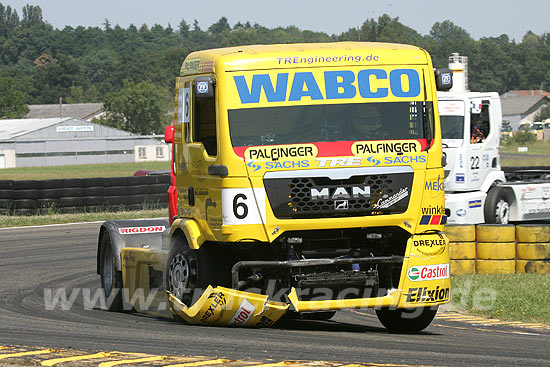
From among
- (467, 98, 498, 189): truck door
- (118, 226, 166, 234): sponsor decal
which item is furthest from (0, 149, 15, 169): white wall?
(118, 226, 166, 234): sponsor decal

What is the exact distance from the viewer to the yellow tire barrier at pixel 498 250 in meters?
14.4

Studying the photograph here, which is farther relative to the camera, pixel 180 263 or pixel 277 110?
pixel 180 263

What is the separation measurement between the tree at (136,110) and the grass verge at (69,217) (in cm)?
9883

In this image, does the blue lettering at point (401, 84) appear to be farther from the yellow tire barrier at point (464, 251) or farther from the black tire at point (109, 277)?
the yellow tire barrier at point (464, 251)

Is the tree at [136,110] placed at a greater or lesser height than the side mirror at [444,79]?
greater

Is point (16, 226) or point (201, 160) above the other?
point (201, 160)

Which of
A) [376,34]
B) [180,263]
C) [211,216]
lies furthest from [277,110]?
[376,34]

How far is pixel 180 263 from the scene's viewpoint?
9.74m

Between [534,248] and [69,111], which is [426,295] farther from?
[69,111]

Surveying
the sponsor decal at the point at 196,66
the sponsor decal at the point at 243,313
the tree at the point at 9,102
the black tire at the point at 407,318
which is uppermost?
the tree at the point at 9,102

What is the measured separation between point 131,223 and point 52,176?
53018mm

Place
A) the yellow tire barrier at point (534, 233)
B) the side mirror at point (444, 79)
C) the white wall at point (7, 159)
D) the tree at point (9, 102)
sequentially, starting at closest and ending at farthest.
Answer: the side mirror at point (444, 79) < the yellow tire barrier at point (534, 233) < the white wall at point (7, 159) < the tree at point (9, 102)

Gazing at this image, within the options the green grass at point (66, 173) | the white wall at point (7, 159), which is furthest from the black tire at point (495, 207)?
the white wall at point (7, 159)

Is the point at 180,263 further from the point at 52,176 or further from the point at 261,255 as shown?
the point at 52,176
